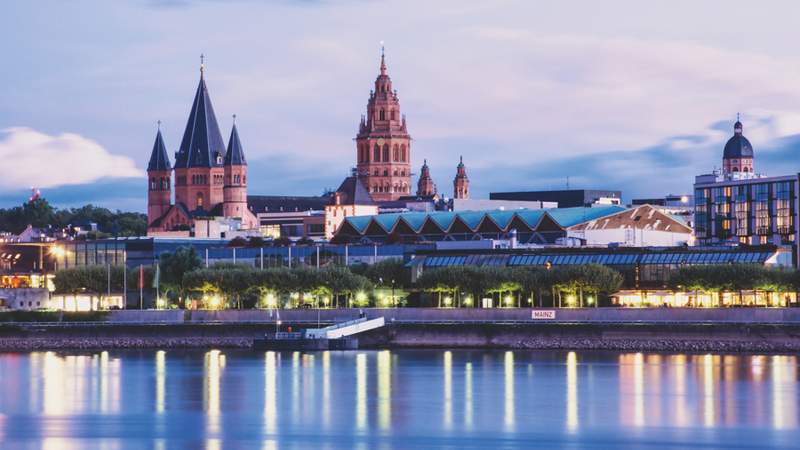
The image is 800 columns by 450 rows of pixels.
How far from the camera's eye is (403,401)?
3039 inches

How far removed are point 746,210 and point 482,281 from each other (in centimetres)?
5027

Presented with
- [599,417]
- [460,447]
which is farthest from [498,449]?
[599,417]

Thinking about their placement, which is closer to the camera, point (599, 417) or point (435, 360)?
point (599, 417)

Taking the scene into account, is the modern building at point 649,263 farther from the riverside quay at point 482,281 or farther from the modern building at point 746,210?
the modern building at point 746,210

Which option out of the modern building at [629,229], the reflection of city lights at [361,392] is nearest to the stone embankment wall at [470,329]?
the reflection of city lights at [361,392]

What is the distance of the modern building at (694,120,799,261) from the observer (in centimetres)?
15912

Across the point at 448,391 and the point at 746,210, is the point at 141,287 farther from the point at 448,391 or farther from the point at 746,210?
the point at 746,210

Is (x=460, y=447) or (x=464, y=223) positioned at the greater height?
(x=464, y=223)

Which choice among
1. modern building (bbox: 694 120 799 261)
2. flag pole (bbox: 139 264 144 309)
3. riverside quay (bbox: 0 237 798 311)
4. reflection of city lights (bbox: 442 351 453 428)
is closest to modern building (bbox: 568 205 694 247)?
modern building (bbox: 694 120 799 261)

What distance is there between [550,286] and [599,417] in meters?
52.0

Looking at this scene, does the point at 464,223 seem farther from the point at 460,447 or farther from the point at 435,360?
the point at 460,447

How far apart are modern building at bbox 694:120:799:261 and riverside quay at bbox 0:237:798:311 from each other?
81.1 ft

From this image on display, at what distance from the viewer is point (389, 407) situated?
248ft

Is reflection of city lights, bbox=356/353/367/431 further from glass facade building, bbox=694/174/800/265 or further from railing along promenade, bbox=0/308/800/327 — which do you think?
glass facade building, bbox=694/174/800/265
